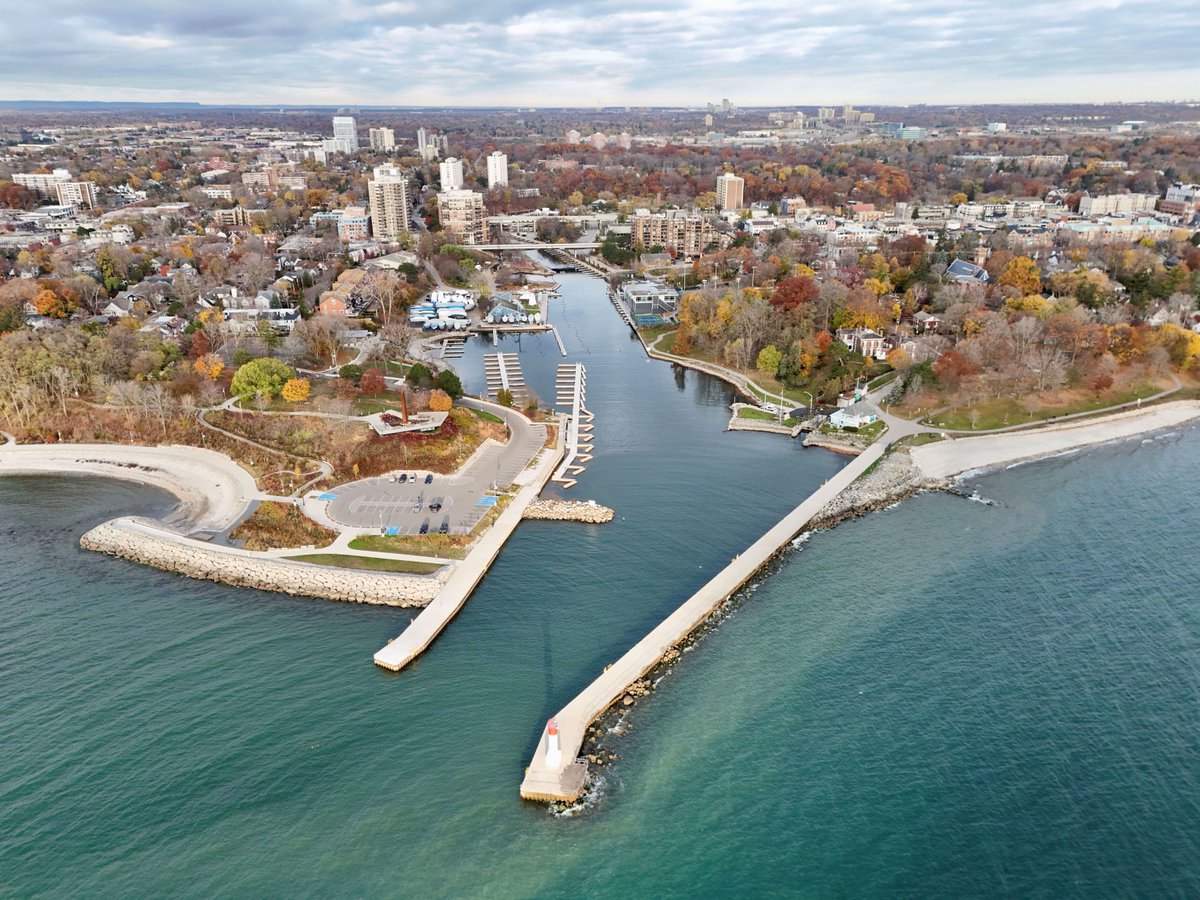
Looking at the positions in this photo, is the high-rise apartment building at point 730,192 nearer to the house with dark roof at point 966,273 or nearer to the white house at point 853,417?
the house with dark roof at point 966,273

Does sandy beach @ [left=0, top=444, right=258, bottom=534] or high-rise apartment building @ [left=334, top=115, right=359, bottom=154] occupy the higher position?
high-rise apartment building @ [left=334, top=115, right=359, bottom=154]

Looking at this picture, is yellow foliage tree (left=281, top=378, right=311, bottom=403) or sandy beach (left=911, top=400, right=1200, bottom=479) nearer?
sandy beach (left=911, top=400, right=1200, bottom=479)

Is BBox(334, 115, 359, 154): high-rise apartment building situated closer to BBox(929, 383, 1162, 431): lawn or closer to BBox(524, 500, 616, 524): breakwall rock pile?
BBox(929, 383, 1162, 431): lawn

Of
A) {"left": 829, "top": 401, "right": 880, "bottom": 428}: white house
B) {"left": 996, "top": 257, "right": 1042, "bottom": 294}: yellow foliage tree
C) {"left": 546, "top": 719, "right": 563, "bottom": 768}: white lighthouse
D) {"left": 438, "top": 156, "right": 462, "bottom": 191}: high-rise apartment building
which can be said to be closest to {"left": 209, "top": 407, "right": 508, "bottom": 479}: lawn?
{"left": 546, "top": 719, "right": 563, "bottom": 768}: white lighthouse

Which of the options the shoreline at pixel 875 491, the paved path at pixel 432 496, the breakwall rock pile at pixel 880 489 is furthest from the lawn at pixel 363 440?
the breakwall rock pile at pixel 880 489

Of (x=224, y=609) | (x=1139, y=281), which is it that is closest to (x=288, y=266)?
(x=224, y=609)
